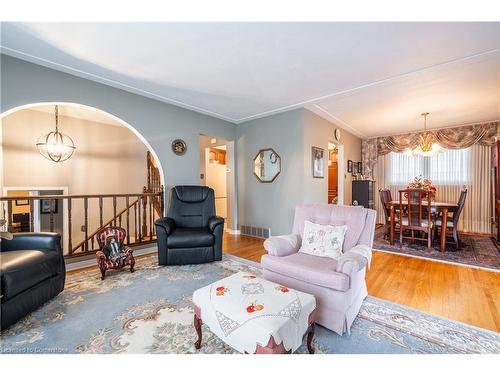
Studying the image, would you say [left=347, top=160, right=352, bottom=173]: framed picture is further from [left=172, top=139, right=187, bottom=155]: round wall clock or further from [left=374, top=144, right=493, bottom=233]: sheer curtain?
[left=172, top=139, right=187, bottom=155]: round wall clock

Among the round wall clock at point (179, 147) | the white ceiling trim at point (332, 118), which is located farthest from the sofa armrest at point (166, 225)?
the white ceiling trim at point (332, 118)

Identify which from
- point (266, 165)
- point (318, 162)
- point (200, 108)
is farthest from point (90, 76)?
point (318, 162)

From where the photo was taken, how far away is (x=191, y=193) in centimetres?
344

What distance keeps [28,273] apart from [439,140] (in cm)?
735

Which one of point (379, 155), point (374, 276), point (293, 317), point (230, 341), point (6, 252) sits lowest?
point (374, 276)

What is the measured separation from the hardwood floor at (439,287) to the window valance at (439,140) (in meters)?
3.46

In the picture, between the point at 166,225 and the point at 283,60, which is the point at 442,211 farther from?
the point at 166,225

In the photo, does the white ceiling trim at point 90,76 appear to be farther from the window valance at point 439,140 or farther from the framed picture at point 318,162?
the window valance at point 439,140

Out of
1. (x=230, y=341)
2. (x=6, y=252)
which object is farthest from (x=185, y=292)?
(x=6, y=252)

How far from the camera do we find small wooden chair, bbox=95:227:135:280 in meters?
2.51
